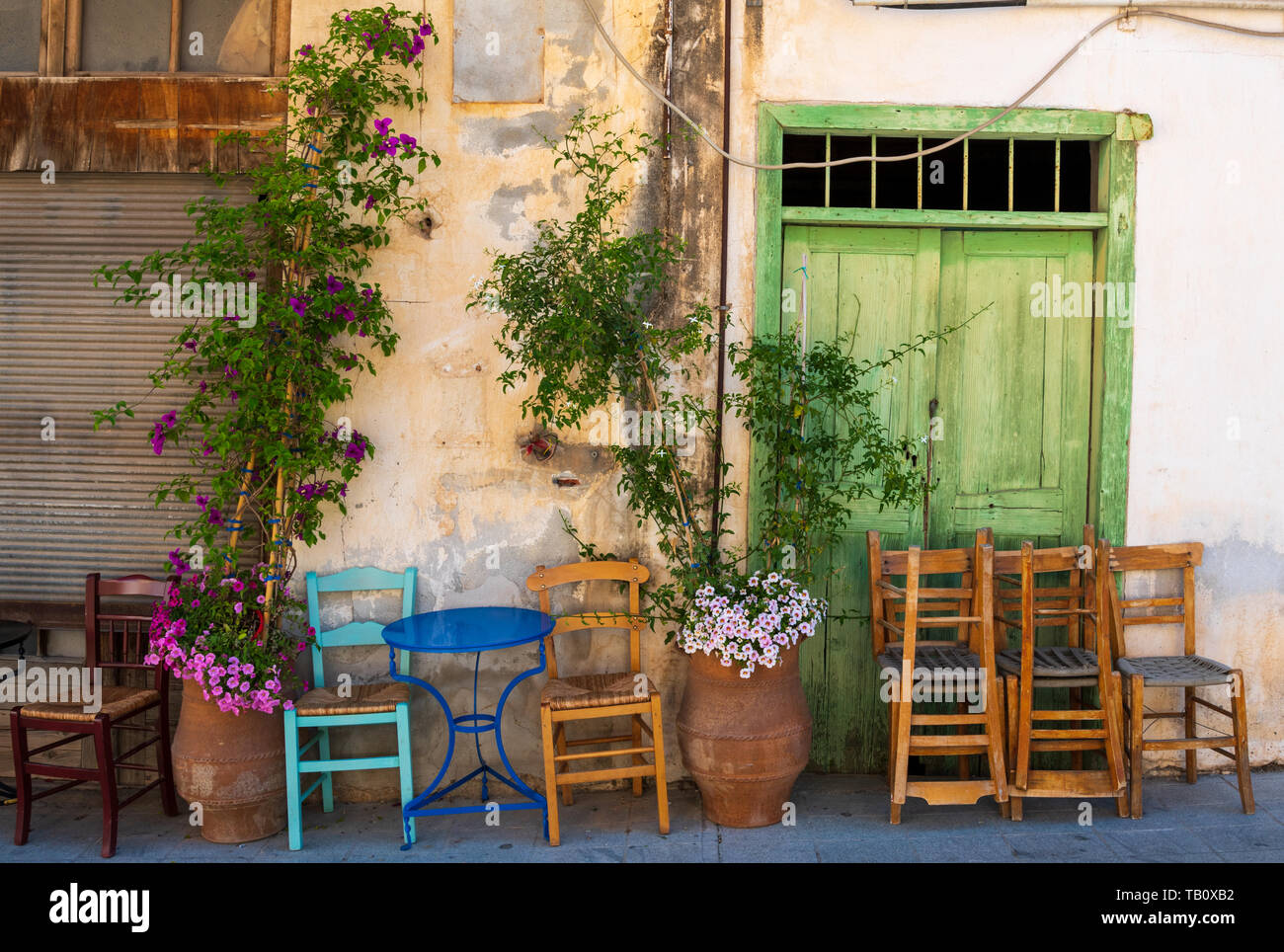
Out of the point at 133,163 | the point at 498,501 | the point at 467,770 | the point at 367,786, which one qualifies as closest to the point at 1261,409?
the point at 498,501

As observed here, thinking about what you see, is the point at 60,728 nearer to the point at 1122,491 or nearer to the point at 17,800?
the point at 17,800

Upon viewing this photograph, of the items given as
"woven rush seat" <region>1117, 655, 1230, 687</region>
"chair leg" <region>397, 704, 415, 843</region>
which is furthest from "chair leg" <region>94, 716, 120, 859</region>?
"woven rush seat" <region>1117, 655, 1230, 687</region>

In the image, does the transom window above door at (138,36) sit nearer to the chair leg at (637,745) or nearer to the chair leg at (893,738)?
the chair leg at (637,745)

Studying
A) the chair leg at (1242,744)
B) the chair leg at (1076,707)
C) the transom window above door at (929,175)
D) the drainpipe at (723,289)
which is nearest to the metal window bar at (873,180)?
the transom window above door at (929,175)

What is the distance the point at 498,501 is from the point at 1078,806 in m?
2.89

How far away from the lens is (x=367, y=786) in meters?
4.98

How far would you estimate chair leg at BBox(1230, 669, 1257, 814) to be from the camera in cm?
460

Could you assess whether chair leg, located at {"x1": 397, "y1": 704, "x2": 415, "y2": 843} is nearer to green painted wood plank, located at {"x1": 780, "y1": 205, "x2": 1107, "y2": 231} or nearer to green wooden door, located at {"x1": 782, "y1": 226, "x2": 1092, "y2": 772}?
green wooden door, located at {"x1": 782, "y1": 226, "x2": 1092, "y2": 772}

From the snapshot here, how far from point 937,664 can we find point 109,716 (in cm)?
346

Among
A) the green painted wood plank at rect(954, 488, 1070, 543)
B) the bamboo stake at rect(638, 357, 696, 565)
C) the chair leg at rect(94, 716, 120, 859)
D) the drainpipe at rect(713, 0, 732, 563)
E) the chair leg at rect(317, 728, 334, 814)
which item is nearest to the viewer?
the chair leg at rect(94, 716, 120, 859)

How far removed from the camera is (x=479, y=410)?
16.4 feet

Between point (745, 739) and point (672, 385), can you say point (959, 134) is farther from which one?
point (745, 739)

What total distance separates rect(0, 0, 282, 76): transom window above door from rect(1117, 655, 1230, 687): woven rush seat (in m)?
4.83

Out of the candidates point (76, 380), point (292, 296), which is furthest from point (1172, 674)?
point (76, 380)
